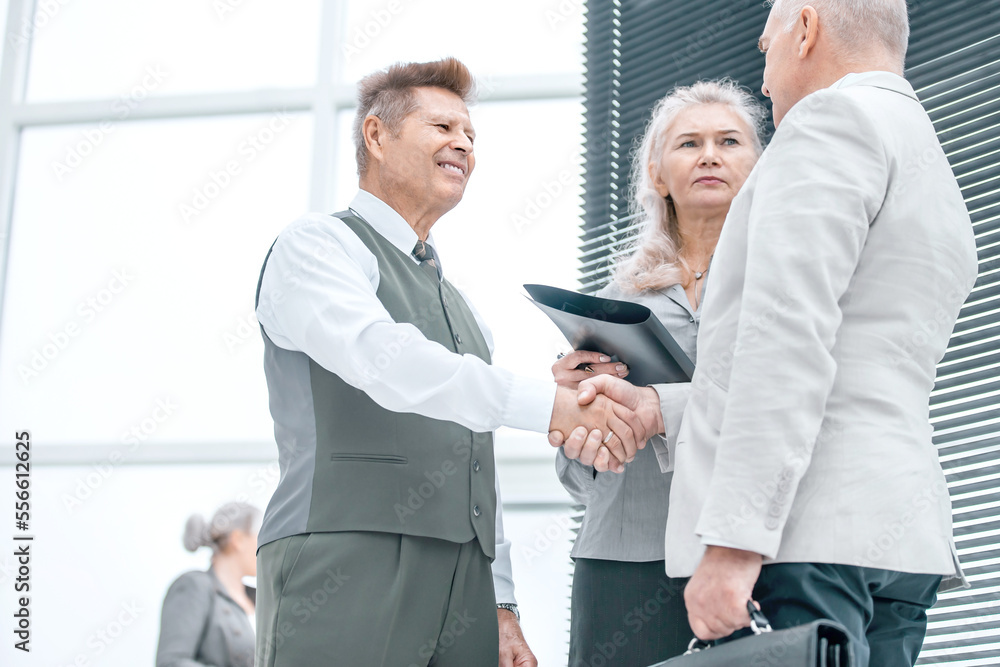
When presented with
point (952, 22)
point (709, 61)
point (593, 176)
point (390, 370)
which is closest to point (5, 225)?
point (593, 176)

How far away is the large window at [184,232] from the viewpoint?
156 inches

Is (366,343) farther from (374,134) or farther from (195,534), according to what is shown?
(195,534)

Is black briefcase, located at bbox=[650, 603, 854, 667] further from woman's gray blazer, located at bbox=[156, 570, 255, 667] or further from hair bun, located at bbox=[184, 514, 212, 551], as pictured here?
hair bun, located at bbox=[184, 514, 212, 551]

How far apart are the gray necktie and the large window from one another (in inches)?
73.7

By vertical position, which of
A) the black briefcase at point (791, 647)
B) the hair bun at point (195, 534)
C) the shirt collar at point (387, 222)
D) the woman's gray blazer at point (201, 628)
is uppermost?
the shirt collar at point (387, 222)

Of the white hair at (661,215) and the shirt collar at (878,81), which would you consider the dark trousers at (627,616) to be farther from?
the shirt collar at (878,81)

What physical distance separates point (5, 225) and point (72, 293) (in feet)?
2.05

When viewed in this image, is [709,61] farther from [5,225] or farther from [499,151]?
[5,225]

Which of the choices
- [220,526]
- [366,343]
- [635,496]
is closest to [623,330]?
[635,496]

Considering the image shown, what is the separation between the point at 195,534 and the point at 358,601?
2712 millimetres

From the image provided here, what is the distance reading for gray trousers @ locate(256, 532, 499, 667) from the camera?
4.56ft

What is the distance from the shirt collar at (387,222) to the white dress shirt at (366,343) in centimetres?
12

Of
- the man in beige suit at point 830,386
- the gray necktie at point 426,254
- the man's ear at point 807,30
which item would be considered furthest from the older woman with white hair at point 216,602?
the man's ear at point 807,30

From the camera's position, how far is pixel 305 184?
4344 mm
